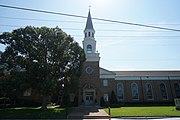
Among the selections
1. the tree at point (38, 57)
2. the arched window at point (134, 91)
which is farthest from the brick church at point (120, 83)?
the tree at point (38, 57)

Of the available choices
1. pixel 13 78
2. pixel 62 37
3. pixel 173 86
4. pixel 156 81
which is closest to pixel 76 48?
pixel 62 37

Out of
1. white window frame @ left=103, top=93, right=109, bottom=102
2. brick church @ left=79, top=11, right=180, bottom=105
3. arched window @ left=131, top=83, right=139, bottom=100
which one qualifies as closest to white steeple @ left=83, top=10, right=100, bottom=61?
brick church @ left=79, top=11, right=180, bottom=105

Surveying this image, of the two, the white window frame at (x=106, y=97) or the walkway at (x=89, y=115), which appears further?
the white window frame at (x=106, y=97)

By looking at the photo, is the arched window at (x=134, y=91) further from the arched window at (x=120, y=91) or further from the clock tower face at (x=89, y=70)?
the clock tower face at (x=89, y=70)

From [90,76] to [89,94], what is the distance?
11.7 ft

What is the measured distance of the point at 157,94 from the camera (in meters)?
36.2

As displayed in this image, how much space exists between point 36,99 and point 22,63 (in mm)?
12817

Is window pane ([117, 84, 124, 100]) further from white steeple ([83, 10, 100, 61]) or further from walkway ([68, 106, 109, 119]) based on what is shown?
walkway ([68, 106, 109, 119])

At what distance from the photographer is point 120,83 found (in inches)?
1435

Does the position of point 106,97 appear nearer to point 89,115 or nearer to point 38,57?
point 89,115

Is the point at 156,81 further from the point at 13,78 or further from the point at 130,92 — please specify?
the point at 13,78

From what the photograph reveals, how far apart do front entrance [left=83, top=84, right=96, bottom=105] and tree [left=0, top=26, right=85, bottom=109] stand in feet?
26.8

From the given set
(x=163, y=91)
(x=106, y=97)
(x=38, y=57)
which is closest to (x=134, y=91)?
(x=163, y=91)

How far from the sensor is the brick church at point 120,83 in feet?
97.9
